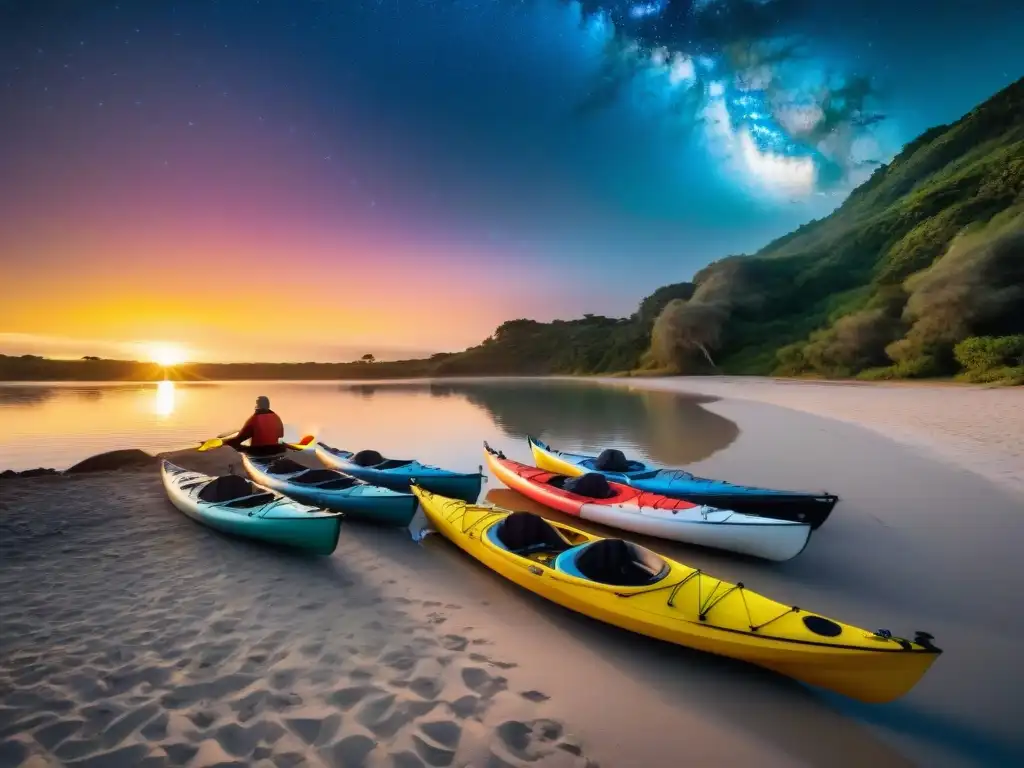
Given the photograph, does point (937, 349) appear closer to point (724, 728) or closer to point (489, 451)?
point (489, 451)

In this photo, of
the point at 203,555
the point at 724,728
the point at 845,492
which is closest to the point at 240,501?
the point at 203,555

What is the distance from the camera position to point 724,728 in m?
3.81

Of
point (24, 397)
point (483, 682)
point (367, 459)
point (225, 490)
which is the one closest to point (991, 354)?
point (367, 459)

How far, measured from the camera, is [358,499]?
27.3 feet

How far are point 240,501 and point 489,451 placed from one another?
5724 mm

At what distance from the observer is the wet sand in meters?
3.52

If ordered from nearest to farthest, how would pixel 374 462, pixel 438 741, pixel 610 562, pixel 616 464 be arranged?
pixel 438 741 < pixel 610 562 < pixel 616 464 < pixel 374 462

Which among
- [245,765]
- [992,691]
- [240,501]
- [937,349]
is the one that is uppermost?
[937,349]

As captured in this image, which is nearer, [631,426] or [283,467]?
[283,467]

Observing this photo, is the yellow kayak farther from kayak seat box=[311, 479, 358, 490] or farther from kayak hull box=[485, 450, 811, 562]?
kayak seat box=[311, 479, 358, 490]

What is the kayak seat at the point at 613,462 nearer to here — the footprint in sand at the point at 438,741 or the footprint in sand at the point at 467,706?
the footprint in sand at the point at 467,706

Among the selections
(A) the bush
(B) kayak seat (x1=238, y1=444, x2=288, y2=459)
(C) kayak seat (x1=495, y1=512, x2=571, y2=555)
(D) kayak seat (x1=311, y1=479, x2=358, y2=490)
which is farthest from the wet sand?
(A) the bush

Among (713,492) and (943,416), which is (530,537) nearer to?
(713,492)

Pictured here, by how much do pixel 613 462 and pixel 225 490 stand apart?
6.79 m
